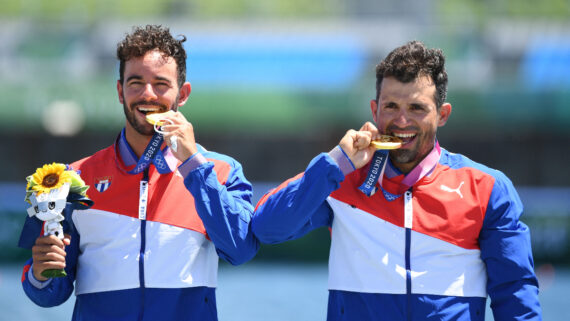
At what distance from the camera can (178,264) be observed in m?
2.84

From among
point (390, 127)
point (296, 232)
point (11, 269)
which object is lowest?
point (11, 269)

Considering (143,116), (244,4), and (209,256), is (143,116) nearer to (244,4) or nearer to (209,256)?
(209,256)

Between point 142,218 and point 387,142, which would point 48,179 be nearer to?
point 142,218

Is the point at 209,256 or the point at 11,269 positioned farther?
the point at 11,269

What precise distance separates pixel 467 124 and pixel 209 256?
10712 mm

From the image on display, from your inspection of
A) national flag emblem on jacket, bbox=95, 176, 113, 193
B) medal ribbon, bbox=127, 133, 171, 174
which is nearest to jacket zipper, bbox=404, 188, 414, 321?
medal ribbon, bbox=127, 133, 171, 174

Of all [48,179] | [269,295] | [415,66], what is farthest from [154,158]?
[269,295]

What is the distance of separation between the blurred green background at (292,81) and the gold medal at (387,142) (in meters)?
9.99

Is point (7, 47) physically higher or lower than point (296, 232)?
higher

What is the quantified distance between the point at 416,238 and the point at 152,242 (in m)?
1.04

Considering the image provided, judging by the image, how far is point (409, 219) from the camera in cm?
284

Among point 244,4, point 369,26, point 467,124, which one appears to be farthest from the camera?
point 244,4

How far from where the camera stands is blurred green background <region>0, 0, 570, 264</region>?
13.1 meters

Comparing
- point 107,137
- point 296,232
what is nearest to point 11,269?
point 107,137
